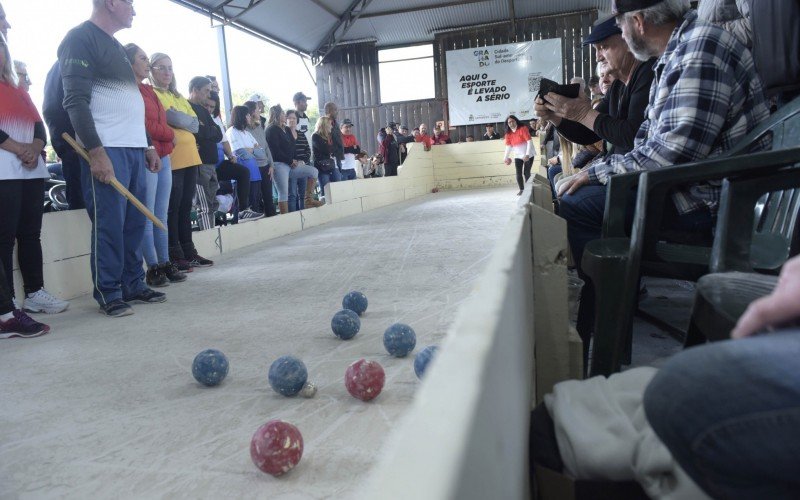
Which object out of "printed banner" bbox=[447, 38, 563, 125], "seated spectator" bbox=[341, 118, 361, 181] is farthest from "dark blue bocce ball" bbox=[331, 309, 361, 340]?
"printed banner" bbox=[447, 38, 563, 125]

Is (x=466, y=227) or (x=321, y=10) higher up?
(x=321, y=10)

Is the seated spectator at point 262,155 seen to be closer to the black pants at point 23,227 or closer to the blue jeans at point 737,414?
the black pants at point 23,227

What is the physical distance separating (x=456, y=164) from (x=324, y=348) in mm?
12870

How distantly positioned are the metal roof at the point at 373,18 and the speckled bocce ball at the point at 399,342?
42.3ft

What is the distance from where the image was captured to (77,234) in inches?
154

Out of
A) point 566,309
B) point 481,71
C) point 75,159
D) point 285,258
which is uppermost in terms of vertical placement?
point 481,71

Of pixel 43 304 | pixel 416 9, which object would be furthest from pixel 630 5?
pixel 416 9

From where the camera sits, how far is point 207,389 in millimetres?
1859

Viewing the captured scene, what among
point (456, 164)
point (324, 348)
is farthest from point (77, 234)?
point (456, 164)

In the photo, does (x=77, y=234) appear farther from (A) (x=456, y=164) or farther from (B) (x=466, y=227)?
(A) (x=456, y=164)

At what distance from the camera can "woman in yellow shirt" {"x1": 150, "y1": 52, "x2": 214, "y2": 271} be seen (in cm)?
420

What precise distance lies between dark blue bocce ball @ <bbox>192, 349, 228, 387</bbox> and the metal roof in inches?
507

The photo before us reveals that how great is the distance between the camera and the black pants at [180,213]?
4.30m

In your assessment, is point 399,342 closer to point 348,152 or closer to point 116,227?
point 116,227
